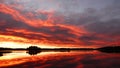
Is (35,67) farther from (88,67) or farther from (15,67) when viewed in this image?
(88,67)

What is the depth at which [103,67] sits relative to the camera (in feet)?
136

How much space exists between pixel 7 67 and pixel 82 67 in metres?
12.3

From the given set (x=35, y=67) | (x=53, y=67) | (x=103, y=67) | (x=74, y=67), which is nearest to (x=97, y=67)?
(x=103, y=67)

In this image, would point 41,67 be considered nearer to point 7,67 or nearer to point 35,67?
point 35,67

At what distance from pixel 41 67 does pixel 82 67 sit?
22.5 feet

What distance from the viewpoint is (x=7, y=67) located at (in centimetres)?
4059

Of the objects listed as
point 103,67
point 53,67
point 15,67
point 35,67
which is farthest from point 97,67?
point 15,67

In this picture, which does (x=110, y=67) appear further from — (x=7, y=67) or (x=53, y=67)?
(x=7, y=67)

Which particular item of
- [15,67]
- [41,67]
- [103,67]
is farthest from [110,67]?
[15,67]

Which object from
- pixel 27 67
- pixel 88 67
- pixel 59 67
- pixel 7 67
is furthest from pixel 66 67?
pixel 7 67

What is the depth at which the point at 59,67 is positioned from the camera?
136 feet

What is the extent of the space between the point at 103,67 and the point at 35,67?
A: 1119 cm

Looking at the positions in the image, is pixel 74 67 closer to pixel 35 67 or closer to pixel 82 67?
pixel 82 67

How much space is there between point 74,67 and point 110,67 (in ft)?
19.3
